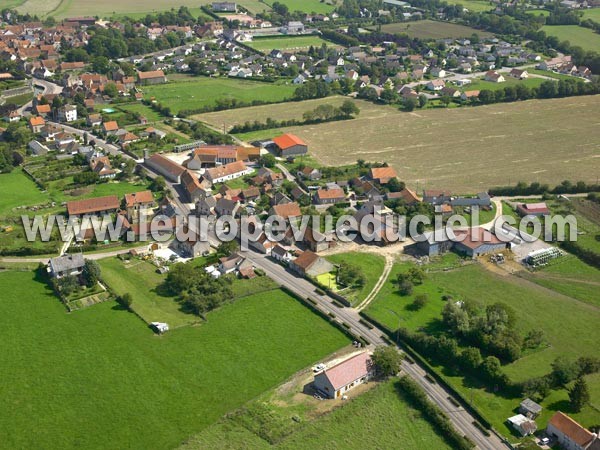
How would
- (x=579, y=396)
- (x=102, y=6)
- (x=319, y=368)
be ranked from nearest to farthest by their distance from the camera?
(x=579, y=396)
(x=319, y=368)
(x=102, y=6)

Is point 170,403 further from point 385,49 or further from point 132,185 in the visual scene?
point 385,49

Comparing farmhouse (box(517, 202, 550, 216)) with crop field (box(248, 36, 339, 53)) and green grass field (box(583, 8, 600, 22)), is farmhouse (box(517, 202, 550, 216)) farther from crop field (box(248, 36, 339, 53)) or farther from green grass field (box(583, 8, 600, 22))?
green grass field (box(583, 8, 600, 22))

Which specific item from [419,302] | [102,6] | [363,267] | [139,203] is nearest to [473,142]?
[363,267]

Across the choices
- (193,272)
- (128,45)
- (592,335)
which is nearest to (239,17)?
(128,45)

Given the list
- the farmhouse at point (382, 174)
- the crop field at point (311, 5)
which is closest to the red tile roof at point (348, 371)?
the farmhouse at point (382, 174)

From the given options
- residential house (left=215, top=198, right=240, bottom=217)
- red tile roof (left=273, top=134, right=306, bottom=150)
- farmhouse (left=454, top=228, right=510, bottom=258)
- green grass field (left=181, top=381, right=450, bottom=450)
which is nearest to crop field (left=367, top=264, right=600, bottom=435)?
farmhouse (left=454, top=228, right=510, bottom=258)

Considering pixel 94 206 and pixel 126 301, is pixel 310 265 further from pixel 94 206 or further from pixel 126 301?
pixel 94 206
